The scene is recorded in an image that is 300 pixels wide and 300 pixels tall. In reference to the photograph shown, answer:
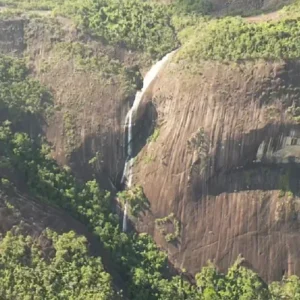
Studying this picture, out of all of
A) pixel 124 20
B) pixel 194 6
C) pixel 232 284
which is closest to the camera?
pixel 232 284

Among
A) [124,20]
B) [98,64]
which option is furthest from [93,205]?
[124,20]

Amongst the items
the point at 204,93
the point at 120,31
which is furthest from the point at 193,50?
the point at 120,31

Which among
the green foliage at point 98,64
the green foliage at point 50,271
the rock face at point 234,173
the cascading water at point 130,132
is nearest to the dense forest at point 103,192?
the green foliage at point 50,271

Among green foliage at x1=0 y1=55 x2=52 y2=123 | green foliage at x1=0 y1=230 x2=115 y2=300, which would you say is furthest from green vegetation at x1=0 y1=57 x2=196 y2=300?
green foliage at x1=0 y1=230 x2=115 y2=300

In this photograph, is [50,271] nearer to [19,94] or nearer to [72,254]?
[72,254]

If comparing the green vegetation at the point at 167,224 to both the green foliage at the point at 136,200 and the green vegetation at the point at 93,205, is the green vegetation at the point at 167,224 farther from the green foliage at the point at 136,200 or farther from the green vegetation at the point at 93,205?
the green foliage at the point at 136,200

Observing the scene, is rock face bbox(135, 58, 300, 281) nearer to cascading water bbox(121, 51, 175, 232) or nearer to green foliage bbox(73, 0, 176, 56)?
cascading water bbox(121, 51, 175, 232)
